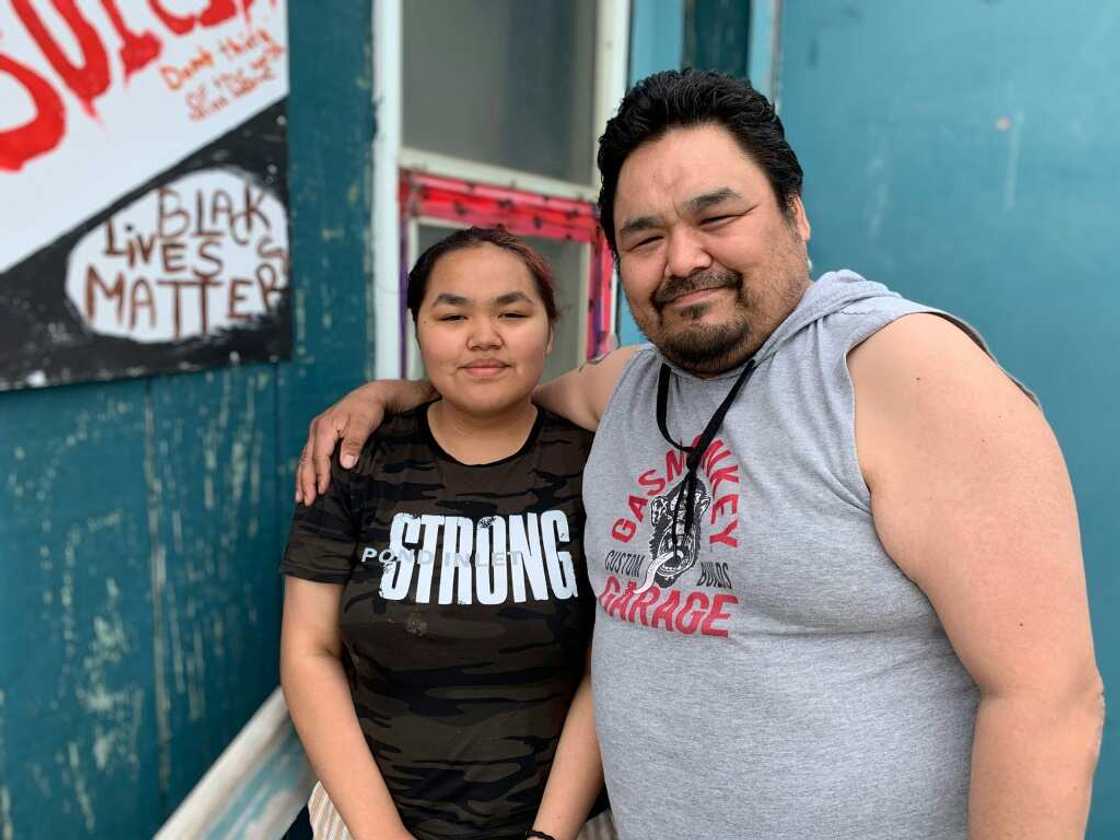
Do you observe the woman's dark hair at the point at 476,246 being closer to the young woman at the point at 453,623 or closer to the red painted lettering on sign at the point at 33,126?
the young woman at the point at 453,623

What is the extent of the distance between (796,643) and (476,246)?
2.54ft

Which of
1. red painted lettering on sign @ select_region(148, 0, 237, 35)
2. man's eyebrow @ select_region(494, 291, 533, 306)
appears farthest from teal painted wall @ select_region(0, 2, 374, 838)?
man's eyebrow @ select_region(494, 291, 533, 306)

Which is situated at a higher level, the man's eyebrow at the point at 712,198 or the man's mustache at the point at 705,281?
the man's eyebrow at the point at 712,198

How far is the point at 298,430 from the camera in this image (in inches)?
63.4

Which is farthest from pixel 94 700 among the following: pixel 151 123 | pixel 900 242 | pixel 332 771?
pixel 900 242

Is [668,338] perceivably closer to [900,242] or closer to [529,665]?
[529,665]

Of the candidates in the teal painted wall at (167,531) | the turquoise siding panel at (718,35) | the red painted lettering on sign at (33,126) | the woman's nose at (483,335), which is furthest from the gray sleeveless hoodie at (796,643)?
the turquoise siding panel at (718,35)

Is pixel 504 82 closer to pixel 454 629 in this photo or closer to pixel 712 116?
pixel 712 116

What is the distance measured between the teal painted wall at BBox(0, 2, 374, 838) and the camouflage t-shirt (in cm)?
20

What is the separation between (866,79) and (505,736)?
178cm

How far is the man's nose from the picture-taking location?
42.8 inches

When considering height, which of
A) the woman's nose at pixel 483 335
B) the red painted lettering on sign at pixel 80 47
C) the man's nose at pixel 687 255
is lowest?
the woman's nose at pixel 483 335

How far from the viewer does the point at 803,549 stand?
998mm

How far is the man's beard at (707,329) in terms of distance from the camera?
1099mm
